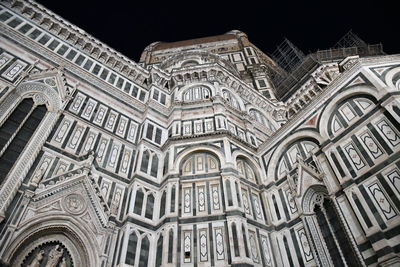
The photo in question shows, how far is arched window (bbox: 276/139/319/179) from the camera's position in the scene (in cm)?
1277

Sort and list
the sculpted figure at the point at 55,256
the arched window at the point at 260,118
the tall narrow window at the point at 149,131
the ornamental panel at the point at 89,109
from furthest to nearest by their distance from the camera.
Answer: the arched window at the point at 260,118, the tall narrow window at the point at 149,131, the ornamental panel at the point at 89,109, the sculpted figure at the point at 55,256

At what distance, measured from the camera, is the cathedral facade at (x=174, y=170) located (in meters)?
9.45

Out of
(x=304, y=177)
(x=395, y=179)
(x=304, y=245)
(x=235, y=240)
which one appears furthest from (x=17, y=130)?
(x=395, y=179)

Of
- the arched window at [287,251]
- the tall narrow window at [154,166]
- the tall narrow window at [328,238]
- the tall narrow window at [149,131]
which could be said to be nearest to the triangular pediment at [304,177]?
the tall narrow window at [328,238]

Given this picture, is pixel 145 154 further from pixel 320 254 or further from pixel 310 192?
pixel 320 254

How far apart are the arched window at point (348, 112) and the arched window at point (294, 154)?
3.84 ft

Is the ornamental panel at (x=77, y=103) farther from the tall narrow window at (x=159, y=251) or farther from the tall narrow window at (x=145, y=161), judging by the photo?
the tall narrow window at (x=159, y=251)

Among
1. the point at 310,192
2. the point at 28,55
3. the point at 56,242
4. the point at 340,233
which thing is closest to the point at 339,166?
the point at 310,192

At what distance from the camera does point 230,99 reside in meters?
18.7

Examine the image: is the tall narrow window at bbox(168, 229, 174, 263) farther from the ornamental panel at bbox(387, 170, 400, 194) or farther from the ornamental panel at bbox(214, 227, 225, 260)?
the ornamental panel at bbox(387, 170, 400, 194)

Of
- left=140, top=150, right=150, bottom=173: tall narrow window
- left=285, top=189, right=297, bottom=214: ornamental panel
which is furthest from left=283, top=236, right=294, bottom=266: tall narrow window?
left=140, top=150, right=150, bottom=173: tall narrow window

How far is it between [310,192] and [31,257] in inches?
414

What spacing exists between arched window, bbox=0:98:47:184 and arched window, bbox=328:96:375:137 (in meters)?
12.6

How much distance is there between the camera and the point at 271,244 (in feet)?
37.8
